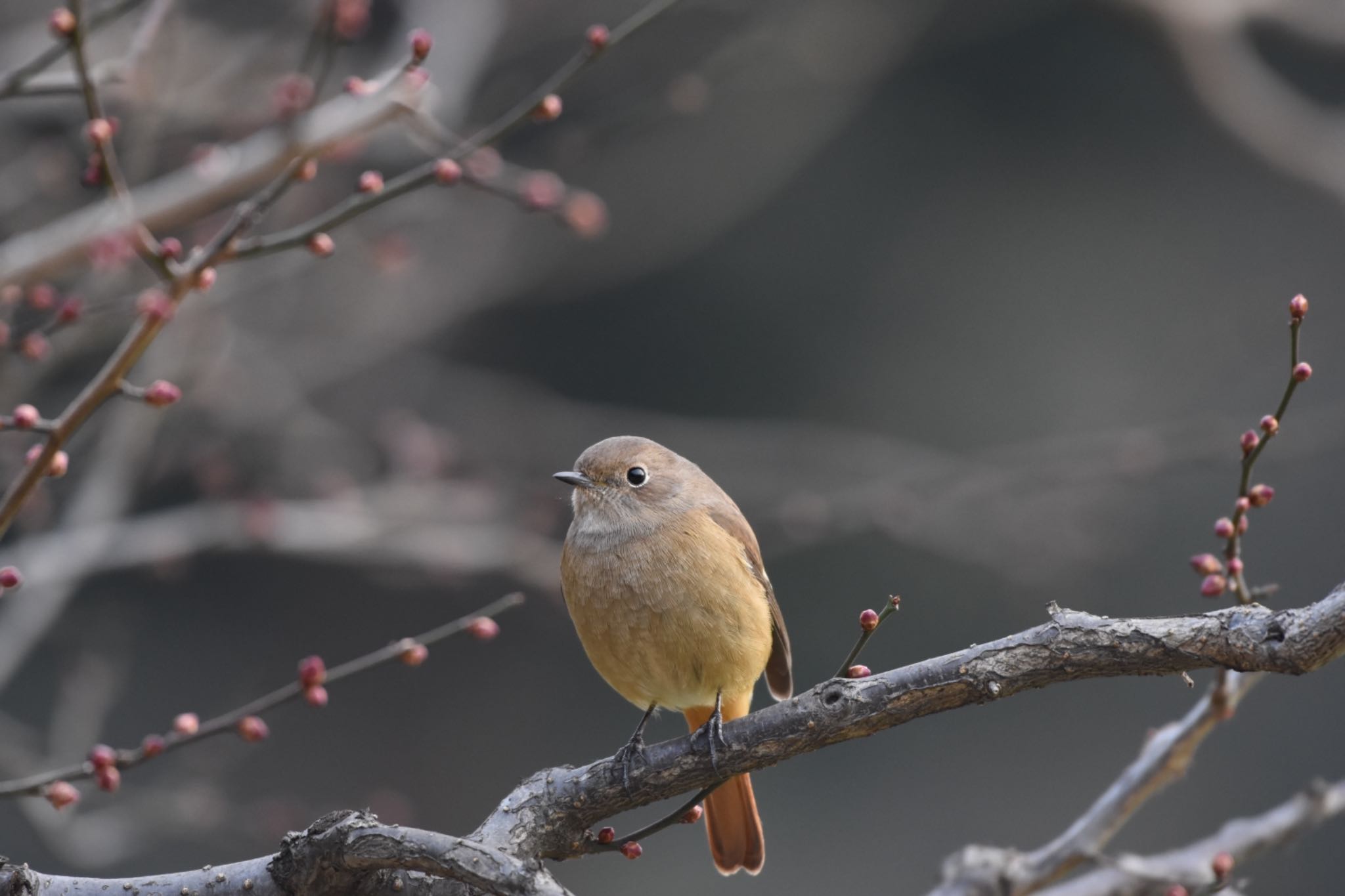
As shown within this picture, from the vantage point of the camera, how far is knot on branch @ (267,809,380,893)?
2246mm

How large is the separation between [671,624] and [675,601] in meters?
0.06

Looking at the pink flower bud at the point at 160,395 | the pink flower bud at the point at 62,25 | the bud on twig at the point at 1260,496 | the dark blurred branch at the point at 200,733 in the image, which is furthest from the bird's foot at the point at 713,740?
the pink flower bud at the point at 62,25

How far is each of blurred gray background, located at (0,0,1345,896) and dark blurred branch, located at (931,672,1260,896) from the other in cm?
238

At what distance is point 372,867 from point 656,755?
2.33 feet

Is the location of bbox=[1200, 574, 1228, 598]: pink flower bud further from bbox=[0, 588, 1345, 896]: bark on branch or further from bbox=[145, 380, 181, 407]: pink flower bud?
bbox=[145, 380, 181, 407]: pink flower bud

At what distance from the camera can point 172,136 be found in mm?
5641

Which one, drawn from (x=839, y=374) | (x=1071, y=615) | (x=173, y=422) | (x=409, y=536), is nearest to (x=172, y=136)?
(x=173, y=422)

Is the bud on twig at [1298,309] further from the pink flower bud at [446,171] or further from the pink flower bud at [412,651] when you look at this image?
the pink flower bud at [412,651]

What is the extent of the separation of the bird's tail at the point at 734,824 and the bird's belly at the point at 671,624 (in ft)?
0.89

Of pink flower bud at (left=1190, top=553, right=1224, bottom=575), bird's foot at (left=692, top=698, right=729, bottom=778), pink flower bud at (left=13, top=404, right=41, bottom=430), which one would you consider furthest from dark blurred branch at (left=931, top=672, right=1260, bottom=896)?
pink flower bud at (left=13, top=404, right=41, bottom=430)

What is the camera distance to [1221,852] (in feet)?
10.6

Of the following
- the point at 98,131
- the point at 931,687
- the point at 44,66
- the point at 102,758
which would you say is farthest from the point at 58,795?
the point at 931,687

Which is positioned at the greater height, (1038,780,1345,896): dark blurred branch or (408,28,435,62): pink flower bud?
(408,28,435,62): pink flower bud

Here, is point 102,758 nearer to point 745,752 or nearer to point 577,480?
point 745,752
